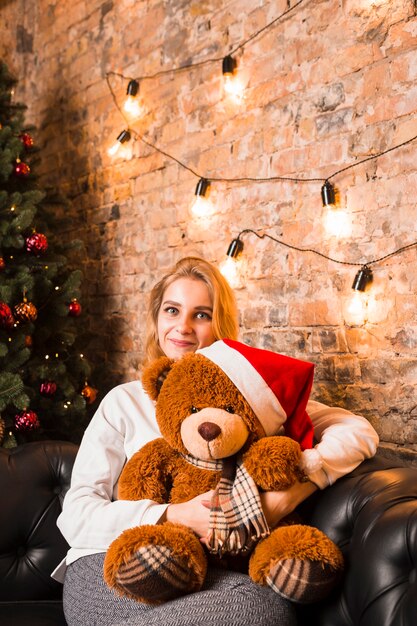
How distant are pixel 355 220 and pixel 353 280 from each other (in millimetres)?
221

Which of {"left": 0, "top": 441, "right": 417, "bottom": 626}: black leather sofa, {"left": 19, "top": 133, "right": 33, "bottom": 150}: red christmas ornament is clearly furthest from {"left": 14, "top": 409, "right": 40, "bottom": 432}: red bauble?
{"left": 19, "top": 133, "right": 33, "bottom": 150}: red christmas ornament

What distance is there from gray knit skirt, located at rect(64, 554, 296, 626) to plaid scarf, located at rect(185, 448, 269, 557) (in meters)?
0.08

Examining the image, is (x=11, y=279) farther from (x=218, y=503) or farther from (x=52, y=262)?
(x=218, y=503)

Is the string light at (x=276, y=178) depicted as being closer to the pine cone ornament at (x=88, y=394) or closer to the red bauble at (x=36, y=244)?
the red bauble at (x=36, y=244)

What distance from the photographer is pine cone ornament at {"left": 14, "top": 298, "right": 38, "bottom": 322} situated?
118 inches

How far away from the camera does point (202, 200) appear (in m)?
3.10

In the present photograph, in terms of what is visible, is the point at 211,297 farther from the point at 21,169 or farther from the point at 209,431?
the point at 21,169

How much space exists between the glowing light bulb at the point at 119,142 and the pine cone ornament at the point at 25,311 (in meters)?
1.13

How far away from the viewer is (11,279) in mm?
3035

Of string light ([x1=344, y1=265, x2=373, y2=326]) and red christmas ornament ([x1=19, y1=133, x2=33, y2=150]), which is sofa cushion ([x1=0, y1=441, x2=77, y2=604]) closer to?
string light ([x1=344, y1=265, x2=373, y2=326])

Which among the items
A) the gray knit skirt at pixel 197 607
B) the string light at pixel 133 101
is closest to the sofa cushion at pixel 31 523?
the gray knit skirt at pixel 197 607

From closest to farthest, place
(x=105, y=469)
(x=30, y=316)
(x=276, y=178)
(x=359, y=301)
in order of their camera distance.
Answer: (x=105, y=469) → (x=359, y=301) → (x=276, y=178) → (x=30, y=316)

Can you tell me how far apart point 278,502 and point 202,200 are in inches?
73.9

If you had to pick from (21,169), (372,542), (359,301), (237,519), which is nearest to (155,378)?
(237,519)
